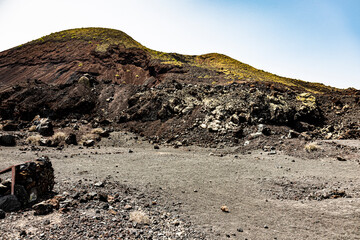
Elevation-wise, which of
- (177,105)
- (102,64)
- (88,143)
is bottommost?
(88,143)

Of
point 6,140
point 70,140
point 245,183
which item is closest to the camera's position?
point 245,183

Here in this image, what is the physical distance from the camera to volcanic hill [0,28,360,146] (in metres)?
17.5

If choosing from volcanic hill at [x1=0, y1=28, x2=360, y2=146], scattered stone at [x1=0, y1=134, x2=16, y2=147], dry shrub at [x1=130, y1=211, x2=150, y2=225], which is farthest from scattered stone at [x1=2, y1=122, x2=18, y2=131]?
dry shrub at [x1=130, y1=211, x2=150, y2=225]

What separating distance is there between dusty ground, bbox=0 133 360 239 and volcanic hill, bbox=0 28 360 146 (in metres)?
3.62

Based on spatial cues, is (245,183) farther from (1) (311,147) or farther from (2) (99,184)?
(1) (311,147)

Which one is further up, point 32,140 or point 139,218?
point 139,218

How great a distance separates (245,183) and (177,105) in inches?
487

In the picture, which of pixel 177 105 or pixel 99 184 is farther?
pixel 177 105

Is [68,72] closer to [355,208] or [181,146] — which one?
[181,146]

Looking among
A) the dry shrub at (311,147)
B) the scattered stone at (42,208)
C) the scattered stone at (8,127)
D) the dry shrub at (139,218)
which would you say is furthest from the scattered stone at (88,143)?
the dry shrub at (311,147)

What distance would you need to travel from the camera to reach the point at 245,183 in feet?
29.1

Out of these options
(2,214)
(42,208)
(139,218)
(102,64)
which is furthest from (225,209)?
(102,64)

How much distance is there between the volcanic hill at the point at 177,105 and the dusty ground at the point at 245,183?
3619 mm

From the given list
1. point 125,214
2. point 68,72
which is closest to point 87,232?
point 125,214
